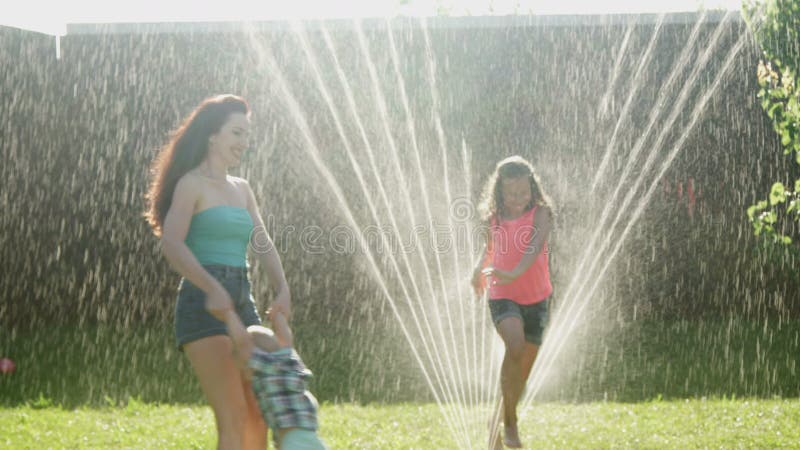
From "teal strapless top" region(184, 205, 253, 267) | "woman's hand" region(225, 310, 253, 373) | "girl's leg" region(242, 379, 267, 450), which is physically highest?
"teal strapless top" region(184, 205, 253, 267)

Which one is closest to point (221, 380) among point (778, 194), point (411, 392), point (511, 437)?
point (511, 437)

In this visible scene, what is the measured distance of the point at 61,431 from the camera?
621 cm

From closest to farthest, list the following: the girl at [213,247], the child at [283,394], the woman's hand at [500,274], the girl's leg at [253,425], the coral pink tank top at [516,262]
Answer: the child at [283,394] < the girl at [213,247] < the girl's leg at [253,425] < the woman's hand at [500,274] < the coral pink tank top at [516,262]

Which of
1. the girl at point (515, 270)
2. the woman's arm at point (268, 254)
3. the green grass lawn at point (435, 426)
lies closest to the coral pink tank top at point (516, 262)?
the girl at point (515, 270)

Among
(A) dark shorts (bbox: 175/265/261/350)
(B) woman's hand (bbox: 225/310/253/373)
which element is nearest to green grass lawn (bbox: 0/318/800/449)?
(A) dark shorts (bbox: 175/265/261/350)

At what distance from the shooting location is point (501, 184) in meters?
5.21

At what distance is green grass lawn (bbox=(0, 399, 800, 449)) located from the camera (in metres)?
5.74

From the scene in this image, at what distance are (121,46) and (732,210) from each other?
628cm

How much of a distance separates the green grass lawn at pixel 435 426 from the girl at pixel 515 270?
2.17 feet

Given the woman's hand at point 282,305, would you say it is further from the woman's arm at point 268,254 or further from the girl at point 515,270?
the girl at point 515,270

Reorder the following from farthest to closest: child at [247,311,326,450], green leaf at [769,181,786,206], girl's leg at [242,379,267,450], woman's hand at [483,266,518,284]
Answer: green leaf at [769,181,786,206] → woman's hand at [483,266,518,284] → girl's leg at [242,379,267,450] → child at [247,311,326,450]

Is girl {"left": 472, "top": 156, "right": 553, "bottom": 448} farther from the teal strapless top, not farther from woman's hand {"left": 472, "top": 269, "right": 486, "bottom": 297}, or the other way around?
the teal strapless top

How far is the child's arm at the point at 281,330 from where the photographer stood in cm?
309

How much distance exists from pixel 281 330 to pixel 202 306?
436 mm
